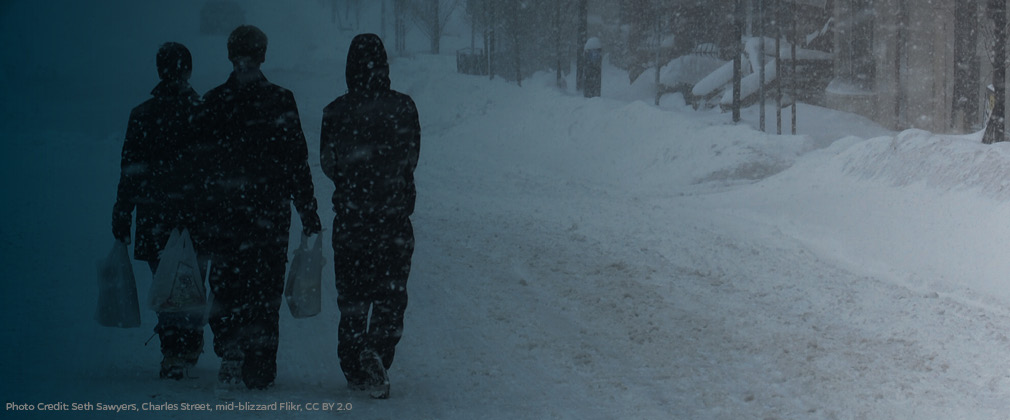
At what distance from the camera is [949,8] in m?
19.3

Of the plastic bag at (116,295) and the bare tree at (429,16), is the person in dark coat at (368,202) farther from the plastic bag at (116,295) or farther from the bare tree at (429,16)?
the bare tree at (429,16)

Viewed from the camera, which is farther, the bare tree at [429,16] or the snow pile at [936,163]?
the bare tree at [429,16]

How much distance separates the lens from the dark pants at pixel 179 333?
187 inches

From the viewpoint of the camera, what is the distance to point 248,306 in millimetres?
4551

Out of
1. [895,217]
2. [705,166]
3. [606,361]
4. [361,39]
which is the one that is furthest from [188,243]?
[705,166]

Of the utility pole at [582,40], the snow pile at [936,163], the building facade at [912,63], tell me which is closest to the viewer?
the snow pile at [936,163]


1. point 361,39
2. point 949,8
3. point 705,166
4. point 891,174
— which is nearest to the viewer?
point 361,39

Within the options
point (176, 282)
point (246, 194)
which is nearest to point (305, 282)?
point (246, 194)

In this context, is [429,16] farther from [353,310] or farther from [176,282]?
[353,310]

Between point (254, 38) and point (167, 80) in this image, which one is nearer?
point (254, 38)

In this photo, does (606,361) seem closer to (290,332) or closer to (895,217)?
(290,332)

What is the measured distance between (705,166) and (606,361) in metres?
9.46

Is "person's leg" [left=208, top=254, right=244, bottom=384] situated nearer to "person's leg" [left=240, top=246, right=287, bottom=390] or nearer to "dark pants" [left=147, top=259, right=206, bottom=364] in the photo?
"person's leg" [left=240, top=246, right=287, bottom=390]

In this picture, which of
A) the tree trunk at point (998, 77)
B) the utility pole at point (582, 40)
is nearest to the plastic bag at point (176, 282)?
the tree trunk at point (998, 77)
